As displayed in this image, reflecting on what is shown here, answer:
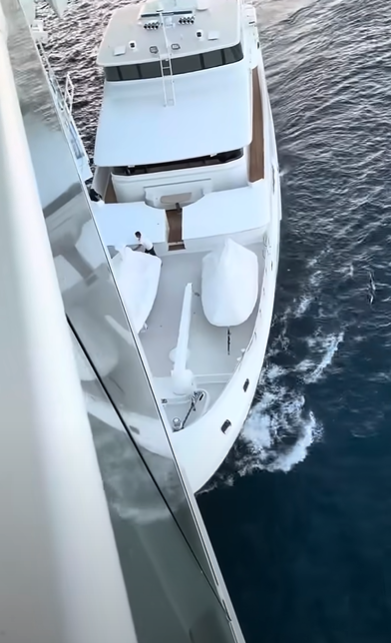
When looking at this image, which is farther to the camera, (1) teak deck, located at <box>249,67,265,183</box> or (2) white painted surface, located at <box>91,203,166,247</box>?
(1) teak deck, located at <box>249,67,265,183</box>

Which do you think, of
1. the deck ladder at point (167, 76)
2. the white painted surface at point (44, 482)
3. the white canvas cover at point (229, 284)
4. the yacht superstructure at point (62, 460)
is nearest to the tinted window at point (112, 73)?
the deck ladder at point (167, 76)

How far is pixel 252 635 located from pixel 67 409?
32.3 feet

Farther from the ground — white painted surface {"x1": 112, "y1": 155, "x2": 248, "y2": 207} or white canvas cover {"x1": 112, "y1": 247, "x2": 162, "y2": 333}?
white painted surface {"x1": 112, "y1": 155, "x2": 248, "y2": 207}

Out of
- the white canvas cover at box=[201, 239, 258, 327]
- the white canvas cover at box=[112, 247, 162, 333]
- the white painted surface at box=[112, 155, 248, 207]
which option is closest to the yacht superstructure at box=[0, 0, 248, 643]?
the white canvas cover at box=[201, 239, 258, 327]

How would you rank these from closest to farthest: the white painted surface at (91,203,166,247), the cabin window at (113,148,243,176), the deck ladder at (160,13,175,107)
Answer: the white painted surface at (91,203,166,247) → the cabin window at (113,148,243,176) → the deck ladder at (160,13,175,107)

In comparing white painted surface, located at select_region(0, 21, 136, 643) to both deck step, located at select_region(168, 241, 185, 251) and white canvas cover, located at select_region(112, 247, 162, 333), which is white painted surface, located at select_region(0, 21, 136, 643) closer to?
white canvas cover, located at select_region(112, 247, 162, 333)

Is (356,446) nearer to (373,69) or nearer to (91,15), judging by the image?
(373,69)

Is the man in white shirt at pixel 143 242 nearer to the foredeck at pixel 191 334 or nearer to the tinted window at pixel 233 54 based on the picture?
the foredeck at pixel 191 334

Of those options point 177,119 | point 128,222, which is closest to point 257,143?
point 177,119

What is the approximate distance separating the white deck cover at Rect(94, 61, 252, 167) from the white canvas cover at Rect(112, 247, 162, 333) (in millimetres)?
2349

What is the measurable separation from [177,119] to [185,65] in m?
1.52

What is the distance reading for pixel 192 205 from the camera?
12969mm

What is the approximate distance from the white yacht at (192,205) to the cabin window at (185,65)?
2 centimetres

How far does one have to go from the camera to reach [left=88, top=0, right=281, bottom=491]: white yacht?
35.4 ft
